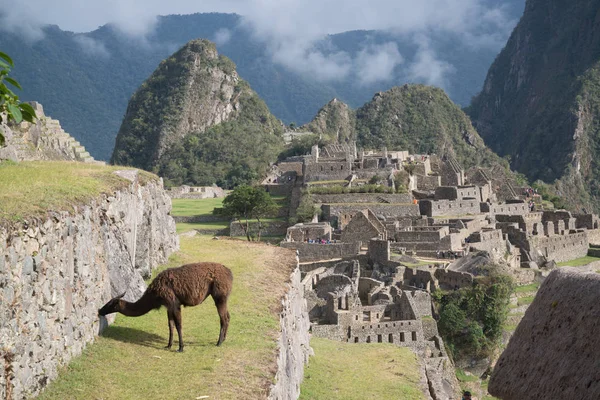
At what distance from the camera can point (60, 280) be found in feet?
29.3

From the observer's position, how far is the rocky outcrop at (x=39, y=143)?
15.1 metres

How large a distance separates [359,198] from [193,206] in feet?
36.7

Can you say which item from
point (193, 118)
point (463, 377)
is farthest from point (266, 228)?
point (193, 118)

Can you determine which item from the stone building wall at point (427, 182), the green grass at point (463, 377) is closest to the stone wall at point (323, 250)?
the green grass at point (463, 377)

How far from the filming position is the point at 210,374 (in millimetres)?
9562

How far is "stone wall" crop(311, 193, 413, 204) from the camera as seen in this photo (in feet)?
126

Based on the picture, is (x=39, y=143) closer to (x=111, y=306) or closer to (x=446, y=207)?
(x=111, y=306)

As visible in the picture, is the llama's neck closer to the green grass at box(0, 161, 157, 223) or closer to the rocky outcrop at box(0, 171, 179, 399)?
the rocky outcrop at box(0, 171, 179, 399)

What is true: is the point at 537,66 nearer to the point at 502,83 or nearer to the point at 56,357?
the point at 502,83

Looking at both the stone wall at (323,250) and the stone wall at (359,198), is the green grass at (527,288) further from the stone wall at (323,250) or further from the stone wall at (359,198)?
the stone wall at (359,198)

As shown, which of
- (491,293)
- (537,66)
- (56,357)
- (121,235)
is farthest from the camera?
(537,66)

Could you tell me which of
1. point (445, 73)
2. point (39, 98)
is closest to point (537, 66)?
point (445, 73)

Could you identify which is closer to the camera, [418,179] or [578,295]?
[578,295]

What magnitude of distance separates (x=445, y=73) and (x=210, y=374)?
129978mm
